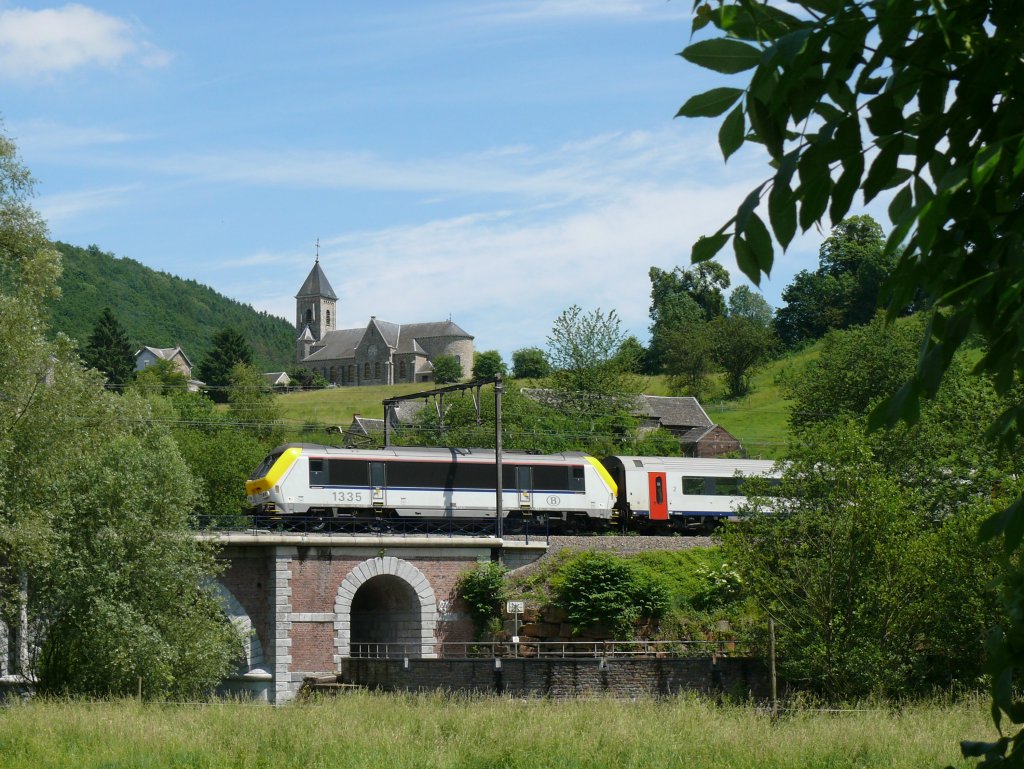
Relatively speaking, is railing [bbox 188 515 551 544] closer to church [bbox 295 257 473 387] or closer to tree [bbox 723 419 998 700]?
tree [bbox 723 419 998 700]

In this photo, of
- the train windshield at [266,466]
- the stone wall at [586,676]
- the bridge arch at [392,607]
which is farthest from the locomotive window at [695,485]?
the train windshield at [266,466]

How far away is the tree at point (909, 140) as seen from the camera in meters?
2.89

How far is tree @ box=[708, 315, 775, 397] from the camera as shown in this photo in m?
88.8

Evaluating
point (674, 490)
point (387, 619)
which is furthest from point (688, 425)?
point (387, 619)

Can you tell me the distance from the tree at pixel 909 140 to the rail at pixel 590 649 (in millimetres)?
27518

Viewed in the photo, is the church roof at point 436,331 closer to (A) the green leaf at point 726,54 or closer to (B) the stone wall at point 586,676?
(B) the stone wall at point 586,676

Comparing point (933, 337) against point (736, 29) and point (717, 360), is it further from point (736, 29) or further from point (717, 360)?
point (717, 360)

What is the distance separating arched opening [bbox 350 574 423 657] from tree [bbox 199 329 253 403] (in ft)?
225

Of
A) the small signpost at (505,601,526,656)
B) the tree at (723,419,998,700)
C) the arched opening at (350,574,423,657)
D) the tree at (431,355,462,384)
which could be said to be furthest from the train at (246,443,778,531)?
the tree at (431,355,462,384)

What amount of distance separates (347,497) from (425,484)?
8.01ft

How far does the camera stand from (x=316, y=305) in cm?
14662

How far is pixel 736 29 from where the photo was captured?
9.80ft

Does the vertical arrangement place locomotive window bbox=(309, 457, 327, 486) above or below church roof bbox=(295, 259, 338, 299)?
below

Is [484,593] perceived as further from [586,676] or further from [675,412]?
[675,412]
